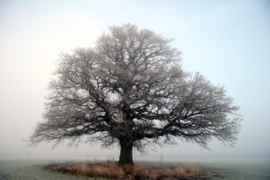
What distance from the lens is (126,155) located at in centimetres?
1396

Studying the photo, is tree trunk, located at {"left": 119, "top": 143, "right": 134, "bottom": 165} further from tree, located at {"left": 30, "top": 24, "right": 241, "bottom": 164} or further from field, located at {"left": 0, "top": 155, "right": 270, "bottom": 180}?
field, located at {"left": 0, "top": 155, "right": 270, "bottom": 180}

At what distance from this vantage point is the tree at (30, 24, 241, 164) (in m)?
12.1

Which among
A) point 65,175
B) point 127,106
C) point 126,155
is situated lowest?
point 65,175

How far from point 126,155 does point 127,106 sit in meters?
4.29

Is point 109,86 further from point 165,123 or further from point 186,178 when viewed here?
point 186,178

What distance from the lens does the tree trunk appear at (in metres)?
13.8

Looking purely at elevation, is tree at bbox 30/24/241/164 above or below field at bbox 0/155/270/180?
above

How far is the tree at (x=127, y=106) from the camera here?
12062mm

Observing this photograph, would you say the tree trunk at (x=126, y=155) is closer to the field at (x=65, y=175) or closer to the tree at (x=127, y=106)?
the tree at (x=127, y=106)

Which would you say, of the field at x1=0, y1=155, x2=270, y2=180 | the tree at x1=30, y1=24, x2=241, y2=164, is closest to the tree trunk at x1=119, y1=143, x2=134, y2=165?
the tree at x1=30, y1=24, x2=241, y2=164

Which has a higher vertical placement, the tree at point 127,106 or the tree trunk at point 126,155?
the tree at point 127,106

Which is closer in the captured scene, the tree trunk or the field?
the field

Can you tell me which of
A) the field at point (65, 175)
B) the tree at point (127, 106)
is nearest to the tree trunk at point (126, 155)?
the tree at point (127, 106)

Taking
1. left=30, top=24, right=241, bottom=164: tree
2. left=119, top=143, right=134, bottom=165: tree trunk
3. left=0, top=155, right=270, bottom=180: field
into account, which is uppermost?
left=30, top=24, right=241, bottom=164: tree
